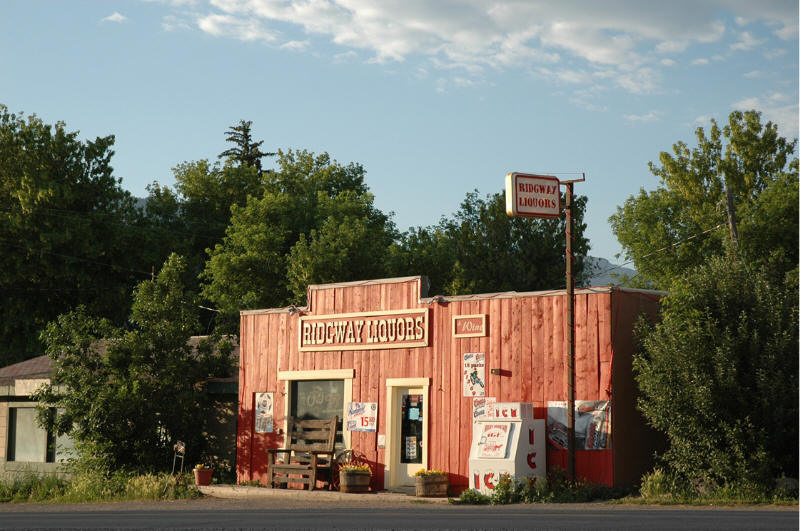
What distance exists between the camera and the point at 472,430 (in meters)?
21.0

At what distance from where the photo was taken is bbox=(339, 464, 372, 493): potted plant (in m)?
21.6

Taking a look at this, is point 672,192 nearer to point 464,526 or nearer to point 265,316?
point 265,316

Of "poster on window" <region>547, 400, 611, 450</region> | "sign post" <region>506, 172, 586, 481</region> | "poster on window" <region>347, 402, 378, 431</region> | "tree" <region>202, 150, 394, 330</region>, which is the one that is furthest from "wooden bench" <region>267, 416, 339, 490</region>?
"tree" <region>202, 150, 394, 330</region>

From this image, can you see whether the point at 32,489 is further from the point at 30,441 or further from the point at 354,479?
the point at 354,479

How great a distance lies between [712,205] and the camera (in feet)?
159

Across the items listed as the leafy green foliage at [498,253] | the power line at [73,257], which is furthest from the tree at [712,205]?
the power line at [73,257]

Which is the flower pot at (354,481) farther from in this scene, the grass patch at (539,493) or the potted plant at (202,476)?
the potted plant at (202,476)

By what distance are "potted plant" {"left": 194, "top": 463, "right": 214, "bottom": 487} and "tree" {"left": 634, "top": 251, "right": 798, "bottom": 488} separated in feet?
33.8

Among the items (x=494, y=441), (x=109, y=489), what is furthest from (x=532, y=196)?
(x=109, y=489)

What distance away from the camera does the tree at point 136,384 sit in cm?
2441

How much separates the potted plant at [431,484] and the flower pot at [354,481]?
152 cm

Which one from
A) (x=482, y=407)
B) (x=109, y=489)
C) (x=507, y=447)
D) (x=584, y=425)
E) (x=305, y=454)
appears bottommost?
(x=109, y=489)

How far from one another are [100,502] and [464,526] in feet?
38.4

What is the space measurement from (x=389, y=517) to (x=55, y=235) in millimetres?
33420
